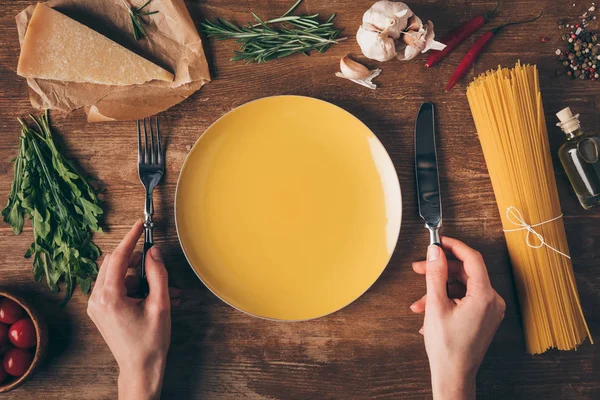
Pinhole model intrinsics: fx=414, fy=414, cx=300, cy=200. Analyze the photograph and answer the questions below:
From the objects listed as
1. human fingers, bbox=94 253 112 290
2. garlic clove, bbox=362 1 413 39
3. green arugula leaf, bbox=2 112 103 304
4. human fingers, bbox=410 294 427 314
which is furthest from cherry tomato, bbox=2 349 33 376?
garlic clove, bbox=362 1 413 39

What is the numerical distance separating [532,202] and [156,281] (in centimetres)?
101

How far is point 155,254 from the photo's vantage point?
111 cm

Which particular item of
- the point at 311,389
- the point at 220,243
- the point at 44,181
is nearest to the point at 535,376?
the point at 311,389

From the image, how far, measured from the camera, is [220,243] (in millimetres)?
1156

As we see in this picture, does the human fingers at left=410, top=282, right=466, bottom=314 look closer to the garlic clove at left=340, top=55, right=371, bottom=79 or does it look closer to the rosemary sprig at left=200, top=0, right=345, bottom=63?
the garlic clove at left=340, top=55, right=371, bottom=79

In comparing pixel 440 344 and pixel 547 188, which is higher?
pixel 547 188

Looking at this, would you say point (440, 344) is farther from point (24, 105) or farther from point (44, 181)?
point (24, 105)

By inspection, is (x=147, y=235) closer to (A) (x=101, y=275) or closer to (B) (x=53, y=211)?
(A) (x=101, y=275)

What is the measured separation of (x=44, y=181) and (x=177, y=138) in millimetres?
378

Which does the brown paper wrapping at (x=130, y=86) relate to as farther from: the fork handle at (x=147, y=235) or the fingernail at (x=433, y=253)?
the fingernail at (x=433, y=253)

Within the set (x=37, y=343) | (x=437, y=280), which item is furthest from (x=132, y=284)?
(x=437, y=280)

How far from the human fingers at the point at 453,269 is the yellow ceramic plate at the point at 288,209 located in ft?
0.37

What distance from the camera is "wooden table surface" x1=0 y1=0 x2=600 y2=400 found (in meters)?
1.20

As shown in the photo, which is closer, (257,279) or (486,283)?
(486,283)
